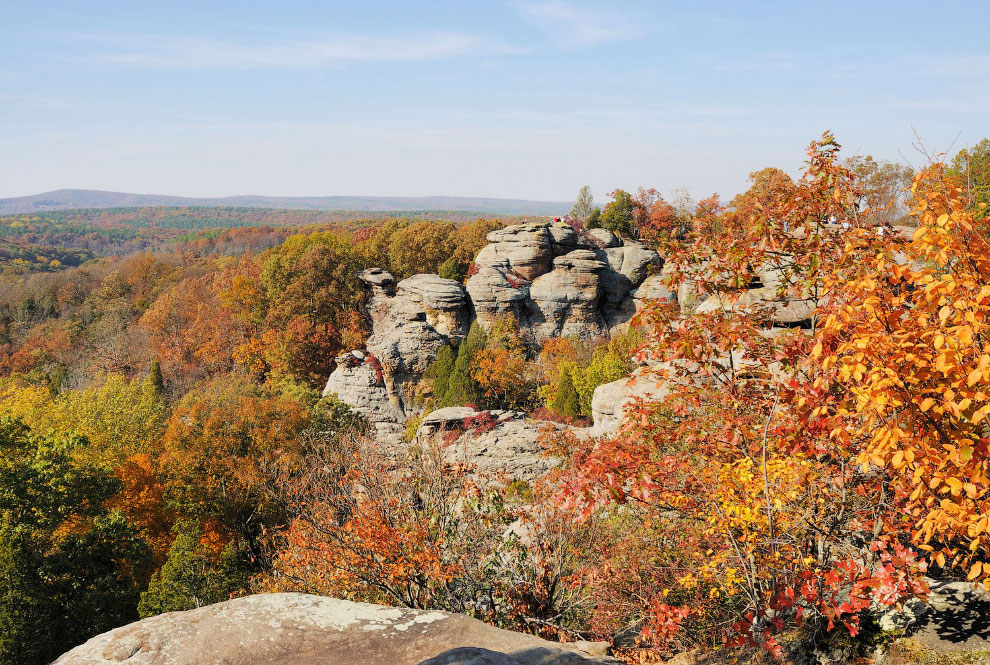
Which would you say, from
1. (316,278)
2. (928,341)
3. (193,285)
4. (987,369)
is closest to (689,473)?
(928,341)

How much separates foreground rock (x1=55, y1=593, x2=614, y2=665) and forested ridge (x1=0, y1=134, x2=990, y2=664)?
1.40 m

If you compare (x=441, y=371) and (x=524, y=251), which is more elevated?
(x=524, y=251)

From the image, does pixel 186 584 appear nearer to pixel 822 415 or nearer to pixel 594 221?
pixel 822 415

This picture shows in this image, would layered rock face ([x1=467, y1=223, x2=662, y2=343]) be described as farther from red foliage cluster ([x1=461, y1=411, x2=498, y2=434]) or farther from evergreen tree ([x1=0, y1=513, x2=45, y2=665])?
evergreen tree ([x1=0, y1=513, x2=45, y2=665])

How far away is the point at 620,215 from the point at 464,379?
2104 centimetres

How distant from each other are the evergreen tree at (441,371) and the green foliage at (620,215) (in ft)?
59.3

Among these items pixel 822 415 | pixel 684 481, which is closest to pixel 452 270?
pixel 684 481

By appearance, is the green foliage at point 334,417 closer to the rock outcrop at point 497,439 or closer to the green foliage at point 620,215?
the rock outcrop at point 497,439

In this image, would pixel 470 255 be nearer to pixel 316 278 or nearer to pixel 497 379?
pixel 316 278

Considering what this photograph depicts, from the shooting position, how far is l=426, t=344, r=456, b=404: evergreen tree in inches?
1369

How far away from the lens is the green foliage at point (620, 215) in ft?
152

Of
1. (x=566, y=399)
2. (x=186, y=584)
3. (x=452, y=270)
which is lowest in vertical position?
(x=186, y=584)

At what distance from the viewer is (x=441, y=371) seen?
117ft

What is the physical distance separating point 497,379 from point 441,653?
28.6 metres
